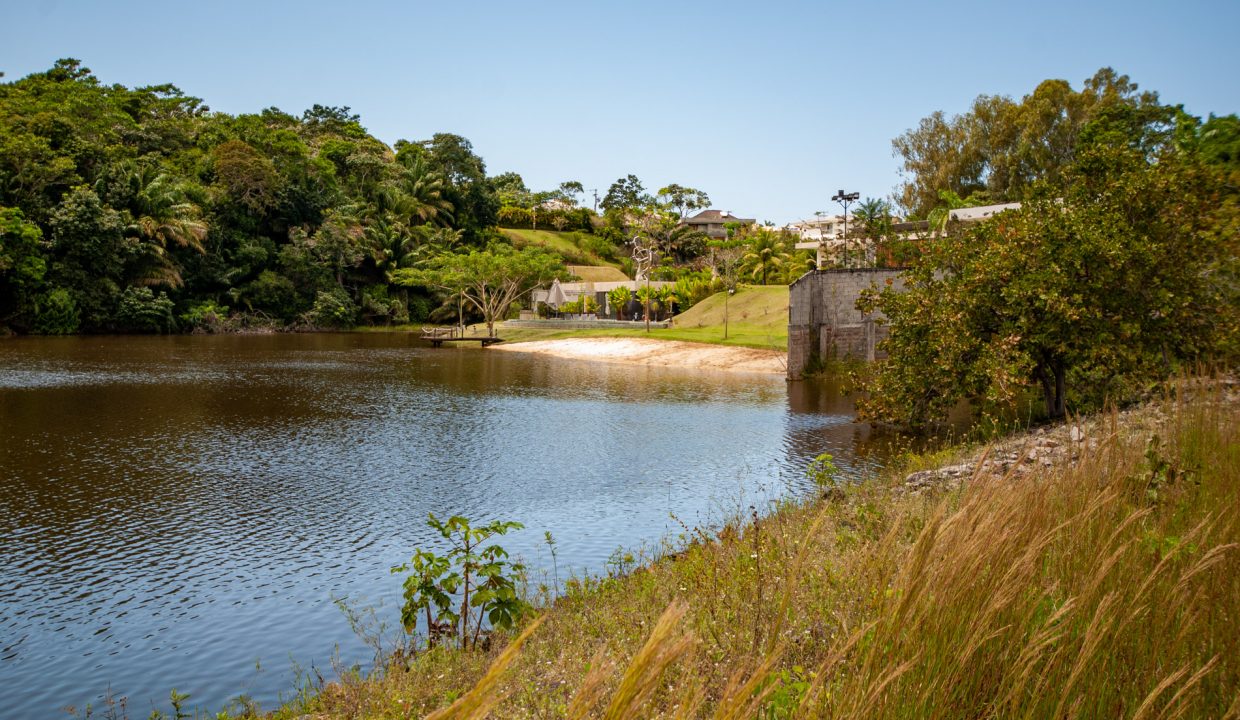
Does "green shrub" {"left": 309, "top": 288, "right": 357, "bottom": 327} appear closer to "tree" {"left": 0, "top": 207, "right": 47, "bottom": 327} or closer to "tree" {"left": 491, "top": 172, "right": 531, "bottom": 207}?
"tree" {"left": 0, "top": 207, "right": 47, "bottom": 327}

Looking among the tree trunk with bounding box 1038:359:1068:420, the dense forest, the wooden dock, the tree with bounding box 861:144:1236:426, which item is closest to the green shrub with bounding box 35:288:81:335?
the dense forest

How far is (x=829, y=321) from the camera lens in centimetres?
3106

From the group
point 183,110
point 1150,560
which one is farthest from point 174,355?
point 183,110

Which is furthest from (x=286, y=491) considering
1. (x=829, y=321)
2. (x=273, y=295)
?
(x=273, y=295)

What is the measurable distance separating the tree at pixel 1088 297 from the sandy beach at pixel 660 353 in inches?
700

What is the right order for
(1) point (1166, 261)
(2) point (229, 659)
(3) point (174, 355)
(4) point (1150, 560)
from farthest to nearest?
1. (3) point (174, 355)
2. (1) point (1166, 261)
3. (2) point (229, 659)
4. (4) point (1150, 560)

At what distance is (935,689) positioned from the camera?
2.29m

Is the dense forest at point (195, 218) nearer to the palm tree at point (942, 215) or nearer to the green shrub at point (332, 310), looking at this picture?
the green shrub at point (332, 310)

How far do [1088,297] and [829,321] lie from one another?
1490 centimetres

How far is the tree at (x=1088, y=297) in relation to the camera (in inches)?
628

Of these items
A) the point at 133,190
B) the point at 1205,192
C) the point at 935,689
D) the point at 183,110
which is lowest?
the point at 935,689

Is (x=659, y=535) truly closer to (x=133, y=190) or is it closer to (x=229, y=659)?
(x=229, y=659)

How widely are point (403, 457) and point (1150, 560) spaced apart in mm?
15973

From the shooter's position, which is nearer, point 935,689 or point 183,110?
point 935,689
